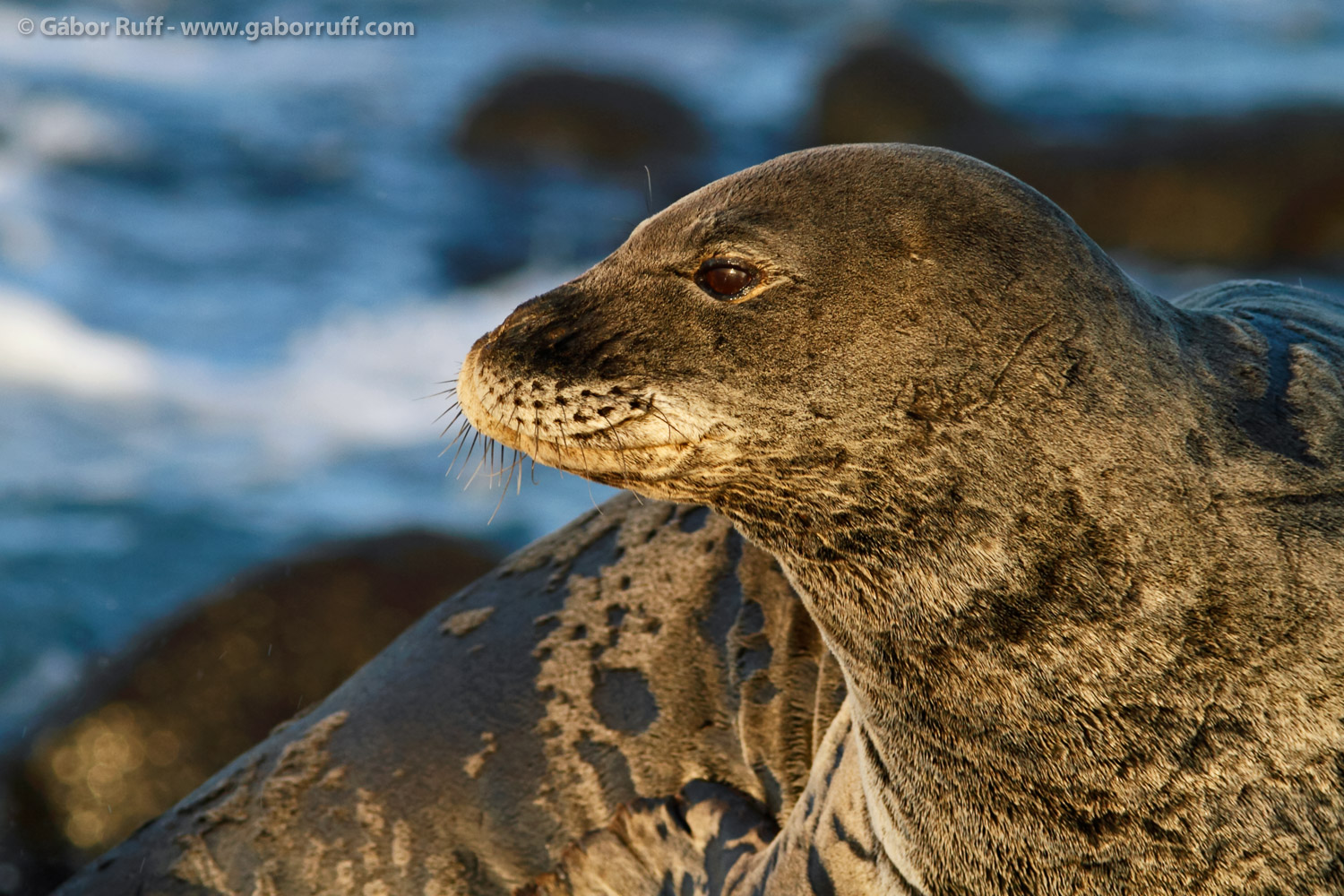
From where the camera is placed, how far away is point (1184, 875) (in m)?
2.15

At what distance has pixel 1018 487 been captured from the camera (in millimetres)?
2062

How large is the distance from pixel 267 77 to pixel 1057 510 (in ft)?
60.5

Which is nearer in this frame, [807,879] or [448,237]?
[807,879]

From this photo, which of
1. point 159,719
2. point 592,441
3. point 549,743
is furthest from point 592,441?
point 159,719

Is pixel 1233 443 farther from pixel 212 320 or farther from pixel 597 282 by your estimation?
pixel 212 320

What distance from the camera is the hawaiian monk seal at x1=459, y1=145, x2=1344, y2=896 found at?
81.6 inches

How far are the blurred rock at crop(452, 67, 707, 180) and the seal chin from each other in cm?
1183

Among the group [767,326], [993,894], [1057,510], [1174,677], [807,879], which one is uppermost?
[767,326]

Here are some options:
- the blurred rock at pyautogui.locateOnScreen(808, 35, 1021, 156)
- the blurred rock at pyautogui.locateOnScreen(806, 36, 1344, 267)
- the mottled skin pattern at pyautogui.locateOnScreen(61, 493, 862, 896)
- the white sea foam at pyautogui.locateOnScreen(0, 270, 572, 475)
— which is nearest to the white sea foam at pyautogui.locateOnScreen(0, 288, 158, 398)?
the white sea foam at pyautogui.locateOnScreen(0, 270, 572, 475)

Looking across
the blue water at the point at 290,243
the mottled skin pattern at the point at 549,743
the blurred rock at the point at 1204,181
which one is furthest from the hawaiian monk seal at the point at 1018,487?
the blurred rock at the point at 1204,181

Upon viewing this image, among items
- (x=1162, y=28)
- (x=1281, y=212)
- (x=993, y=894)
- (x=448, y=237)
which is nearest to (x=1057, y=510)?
(x=993, y=894)

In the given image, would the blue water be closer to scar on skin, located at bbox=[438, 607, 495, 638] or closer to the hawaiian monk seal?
scar on skin, located at bbox=[438, 607, 495, 638]

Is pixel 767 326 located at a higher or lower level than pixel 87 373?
higher

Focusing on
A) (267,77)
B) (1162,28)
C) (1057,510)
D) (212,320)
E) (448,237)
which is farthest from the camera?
(1162,28)
